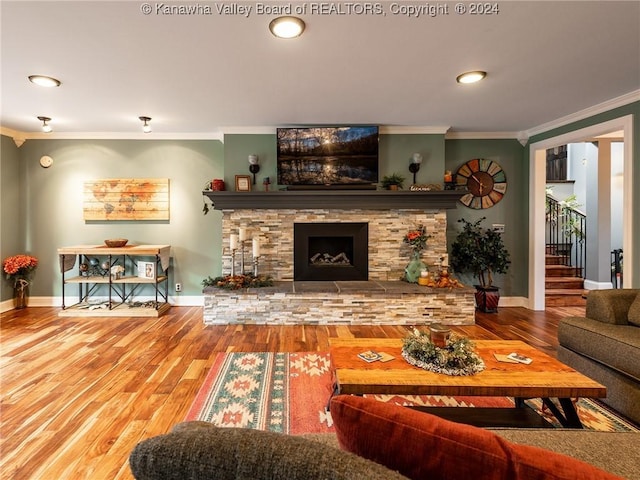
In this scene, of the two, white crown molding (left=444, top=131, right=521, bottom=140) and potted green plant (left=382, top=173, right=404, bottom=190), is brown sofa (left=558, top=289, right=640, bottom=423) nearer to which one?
potted green plant (left=382, top=173, right=404, bottom=190)

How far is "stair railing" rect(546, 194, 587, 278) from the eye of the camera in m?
6.28

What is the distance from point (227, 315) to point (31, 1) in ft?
10.2

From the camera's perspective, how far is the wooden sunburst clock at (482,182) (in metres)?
4.71

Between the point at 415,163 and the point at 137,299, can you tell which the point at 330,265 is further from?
the point at 137,299

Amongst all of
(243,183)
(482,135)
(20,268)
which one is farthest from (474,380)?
(20,268)

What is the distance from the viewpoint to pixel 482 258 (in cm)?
434

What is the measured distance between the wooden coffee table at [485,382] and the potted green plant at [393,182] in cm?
275

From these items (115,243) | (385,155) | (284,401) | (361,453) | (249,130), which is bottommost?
(284,401)

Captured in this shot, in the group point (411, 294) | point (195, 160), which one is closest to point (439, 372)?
point (411, 294)

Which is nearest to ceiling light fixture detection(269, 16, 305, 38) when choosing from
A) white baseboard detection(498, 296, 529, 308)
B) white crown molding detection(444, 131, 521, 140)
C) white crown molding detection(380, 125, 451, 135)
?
white crown molding detection(380, 125, 451, 135)

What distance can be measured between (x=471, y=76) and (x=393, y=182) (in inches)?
66.0

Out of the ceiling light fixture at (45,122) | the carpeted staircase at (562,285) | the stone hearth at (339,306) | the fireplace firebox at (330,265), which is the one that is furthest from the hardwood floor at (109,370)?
the ceiling light fixture at (45,122)

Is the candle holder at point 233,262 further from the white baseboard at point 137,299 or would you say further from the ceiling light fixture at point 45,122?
the ceiling light fixture at point 45,122

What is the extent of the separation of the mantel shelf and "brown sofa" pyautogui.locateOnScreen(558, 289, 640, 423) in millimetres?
2029
